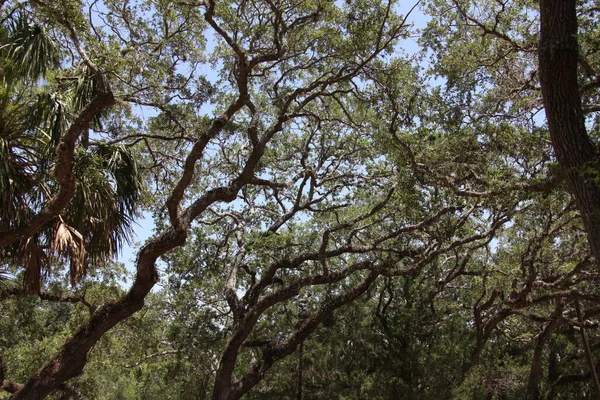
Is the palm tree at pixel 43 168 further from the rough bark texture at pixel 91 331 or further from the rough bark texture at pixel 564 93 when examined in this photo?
the rough bark texture at pixel 564 93

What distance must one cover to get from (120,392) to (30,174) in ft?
63.8

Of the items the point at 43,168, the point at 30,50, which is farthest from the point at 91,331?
the point at 30,50

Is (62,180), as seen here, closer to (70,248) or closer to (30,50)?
(70,248)

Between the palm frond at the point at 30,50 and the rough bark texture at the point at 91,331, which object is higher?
the palm frond at the point at 30,50

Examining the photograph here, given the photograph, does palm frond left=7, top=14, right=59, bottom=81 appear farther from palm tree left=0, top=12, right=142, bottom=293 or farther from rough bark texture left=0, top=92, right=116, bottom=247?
rough bark texture left=0, top=92, right=116, bottom=247

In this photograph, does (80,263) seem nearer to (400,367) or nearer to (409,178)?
(409,178)

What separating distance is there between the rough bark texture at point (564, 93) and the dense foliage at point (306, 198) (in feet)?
0.06

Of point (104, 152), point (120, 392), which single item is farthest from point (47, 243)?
point (120, 392)

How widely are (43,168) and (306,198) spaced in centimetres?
597

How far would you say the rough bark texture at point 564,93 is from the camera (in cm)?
426

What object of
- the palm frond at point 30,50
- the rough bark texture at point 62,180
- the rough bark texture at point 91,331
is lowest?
the rough bark texture at point 91,331

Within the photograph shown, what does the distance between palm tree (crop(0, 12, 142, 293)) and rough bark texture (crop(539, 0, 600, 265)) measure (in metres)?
4.78

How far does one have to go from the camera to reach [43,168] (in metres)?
5.91

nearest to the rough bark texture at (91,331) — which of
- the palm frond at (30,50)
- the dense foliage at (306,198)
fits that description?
the dense foliage at (306,198)
